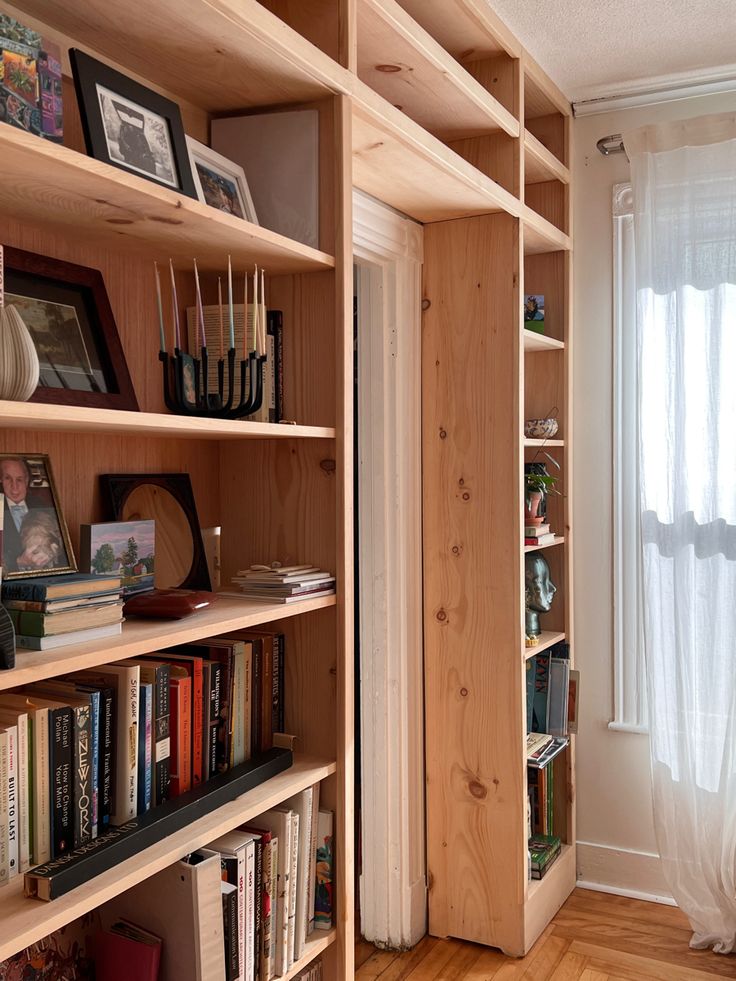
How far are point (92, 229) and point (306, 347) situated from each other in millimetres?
466

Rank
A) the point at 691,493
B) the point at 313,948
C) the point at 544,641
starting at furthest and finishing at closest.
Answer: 1. the point at 544,641
2. the point at 691,493
3. the point at 313,948

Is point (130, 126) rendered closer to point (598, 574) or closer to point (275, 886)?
point (275, 886)

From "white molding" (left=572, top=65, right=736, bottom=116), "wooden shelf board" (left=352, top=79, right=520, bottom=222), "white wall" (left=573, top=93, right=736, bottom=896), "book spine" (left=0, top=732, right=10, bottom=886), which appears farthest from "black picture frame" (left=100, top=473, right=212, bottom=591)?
"white molding" (left=572, top=65, right=736, bottom=116)

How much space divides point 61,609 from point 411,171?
1.41 meters

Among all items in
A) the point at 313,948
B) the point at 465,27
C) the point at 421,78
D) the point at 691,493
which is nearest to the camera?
the point at 313,948

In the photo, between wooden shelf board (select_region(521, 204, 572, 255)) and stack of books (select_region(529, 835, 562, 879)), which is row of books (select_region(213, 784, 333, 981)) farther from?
wooden shelf board (select_region(521, 204, 572, 255))

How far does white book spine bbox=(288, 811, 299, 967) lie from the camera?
64.1 inches

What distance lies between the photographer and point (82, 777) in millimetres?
1310

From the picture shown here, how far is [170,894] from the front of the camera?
55.6 inches

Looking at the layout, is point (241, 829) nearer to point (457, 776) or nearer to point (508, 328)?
point (457, 776)

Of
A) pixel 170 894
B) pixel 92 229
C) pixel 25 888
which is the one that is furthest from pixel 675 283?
pixel 25 888

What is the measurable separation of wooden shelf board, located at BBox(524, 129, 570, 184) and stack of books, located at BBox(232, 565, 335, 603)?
5.13ft

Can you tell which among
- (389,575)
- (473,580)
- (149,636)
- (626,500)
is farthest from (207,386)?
(626,500)

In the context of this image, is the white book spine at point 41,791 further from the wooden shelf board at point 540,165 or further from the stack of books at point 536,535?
the wooden shelf board at point 540,165
